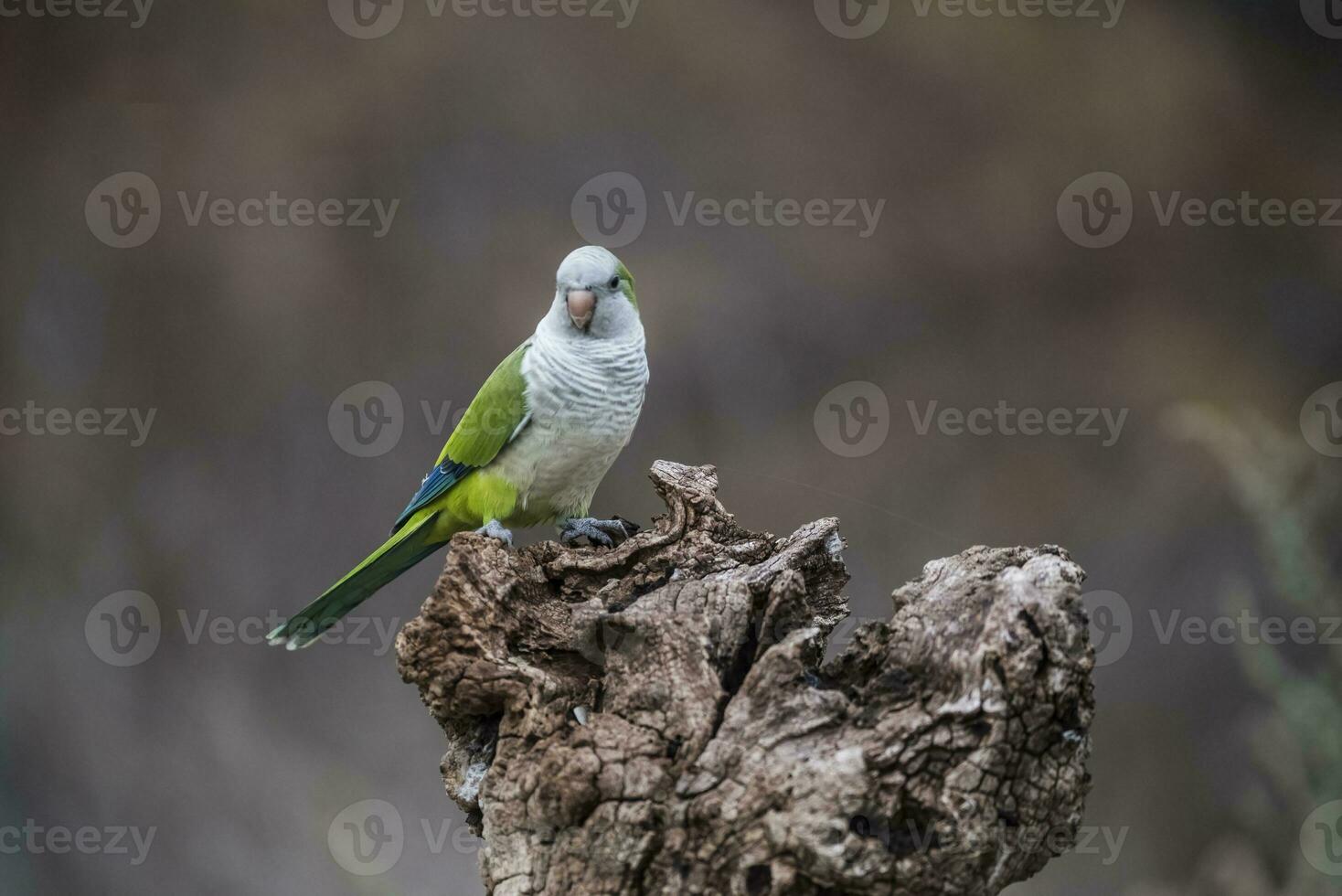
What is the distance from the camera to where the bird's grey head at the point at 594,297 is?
316 cm

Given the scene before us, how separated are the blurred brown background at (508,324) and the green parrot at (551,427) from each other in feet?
4.66

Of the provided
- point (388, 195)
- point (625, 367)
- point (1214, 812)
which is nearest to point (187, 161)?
point (388, 195)

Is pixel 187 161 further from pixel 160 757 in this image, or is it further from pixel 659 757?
pixel 659 757

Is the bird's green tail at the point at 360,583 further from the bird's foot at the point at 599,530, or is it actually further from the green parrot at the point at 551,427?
the bird's foot at the point at 599,530

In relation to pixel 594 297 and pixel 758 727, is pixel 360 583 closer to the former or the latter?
pixel 594 297

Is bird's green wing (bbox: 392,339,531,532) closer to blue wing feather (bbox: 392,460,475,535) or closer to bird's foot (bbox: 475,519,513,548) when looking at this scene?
blue wing feather (bbox: 392,460,475,535)

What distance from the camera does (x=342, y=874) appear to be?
4.90 m

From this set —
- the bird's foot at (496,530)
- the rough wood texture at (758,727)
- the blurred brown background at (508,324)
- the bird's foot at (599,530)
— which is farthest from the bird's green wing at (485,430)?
the blurred brown background at (508,324)

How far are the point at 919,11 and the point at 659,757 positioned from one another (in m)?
3.97

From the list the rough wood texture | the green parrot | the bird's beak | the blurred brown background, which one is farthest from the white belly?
the blurred brown background

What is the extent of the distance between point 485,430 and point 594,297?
561 millimetres

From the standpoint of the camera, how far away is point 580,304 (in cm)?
316

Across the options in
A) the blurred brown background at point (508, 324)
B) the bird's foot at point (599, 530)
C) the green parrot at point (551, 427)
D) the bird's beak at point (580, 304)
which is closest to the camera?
the bird's beak at point (580, 304)

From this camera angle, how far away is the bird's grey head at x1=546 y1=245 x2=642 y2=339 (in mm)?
3160
